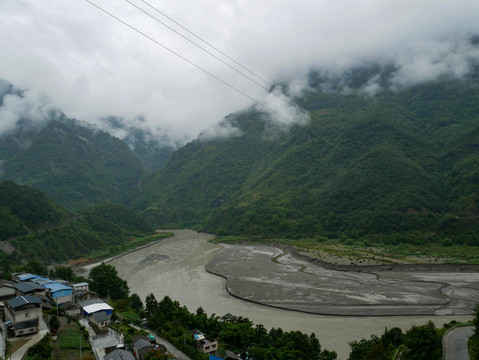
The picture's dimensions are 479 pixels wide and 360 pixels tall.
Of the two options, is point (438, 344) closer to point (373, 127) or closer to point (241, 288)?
point (241, 288)

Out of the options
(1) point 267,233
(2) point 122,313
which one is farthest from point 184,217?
(2) point 122,313

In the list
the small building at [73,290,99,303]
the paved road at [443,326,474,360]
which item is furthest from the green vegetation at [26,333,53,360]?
the paved road at [443,326,474,360]

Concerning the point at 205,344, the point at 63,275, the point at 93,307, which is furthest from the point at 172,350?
the point at 63,275

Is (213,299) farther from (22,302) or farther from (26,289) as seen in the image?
(22,302)

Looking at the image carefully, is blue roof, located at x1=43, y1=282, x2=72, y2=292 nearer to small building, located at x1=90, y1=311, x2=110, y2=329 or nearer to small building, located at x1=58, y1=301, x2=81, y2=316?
small building, located at x1=58, y1=301, x2=81, y2=316

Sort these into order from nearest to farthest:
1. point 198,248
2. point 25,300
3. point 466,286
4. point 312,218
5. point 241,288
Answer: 1. point 25,300
2. point 466,286
3. point 241,288
4. point 198,248
5. point 312,218

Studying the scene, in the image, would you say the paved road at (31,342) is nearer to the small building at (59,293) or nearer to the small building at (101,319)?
the small building at (101,319)

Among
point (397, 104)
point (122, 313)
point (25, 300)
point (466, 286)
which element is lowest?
point (122, 313)

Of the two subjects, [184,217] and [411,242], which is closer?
[411,242]
